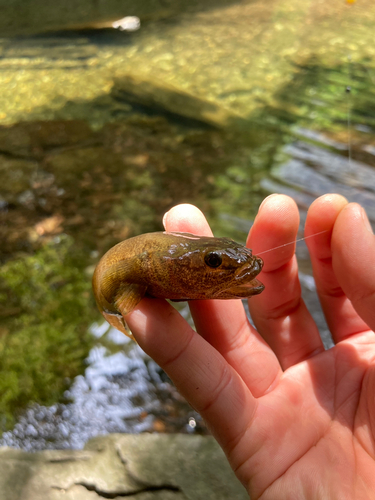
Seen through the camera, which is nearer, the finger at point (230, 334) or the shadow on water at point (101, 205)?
the finger at point (230, 334)

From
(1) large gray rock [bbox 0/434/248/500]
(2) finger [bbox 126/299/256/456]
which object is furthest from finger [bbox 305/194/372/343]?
(1) large gray rock [bbox 0/434/248/500]

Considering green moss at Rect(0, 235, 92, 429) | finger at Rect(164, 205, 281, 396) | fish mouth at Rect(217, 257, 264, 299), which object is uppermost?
fish mouth at Rect(217, 257, 264, 299)

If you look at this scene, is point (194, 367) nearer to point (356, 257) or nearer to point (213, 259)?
point (213, 259)

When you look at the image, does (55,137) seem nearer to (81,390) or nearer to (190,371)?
(81,390)

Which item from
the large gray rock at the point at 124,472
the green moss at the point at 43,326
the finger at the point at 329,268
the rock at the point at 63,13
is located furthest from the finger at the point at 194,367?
the rock at the point at 63,13

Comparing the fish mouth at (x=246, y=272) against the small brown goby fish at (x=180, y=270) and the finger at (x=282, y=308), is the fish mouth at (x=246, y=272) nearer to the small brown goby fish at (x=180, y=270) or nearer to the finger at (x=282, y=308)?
Answer: the small brown goby fish at (x=180, y=270)

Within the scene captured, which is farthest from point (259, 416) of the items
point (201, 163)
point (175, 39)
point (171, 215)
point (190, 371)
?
point (175, 39)

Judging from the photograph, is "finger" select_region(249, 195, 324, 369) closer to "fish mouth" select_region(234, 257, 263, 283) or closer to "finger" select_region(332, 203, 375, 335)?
"finger" select_region(332, 203, 375, 335)
